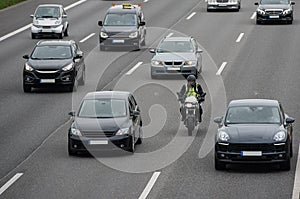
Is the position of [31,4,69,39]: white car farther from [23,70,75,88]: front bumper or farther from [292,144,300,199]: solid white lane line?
[292,144,300,199]: solid white lane line

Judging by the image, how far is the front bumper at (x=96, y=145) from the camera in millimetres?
→ 26938

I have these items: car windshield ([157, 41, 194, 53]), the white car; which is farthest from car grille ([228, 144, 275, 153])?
the white car

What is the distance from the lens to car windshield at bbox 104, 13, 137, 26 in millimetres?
51156

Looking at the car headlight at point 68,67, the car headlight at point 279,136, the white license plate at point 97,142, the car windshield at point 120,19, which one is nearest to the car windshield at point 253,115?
the car headlight at point 279,136

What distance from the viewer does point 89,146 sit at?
26922 millimetres

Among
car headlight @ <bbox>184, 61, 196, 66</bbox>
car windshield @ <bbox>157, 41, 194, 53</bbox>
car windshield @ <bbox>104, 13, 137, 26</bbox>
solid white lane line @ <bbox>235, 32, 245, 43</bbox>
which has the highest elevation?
car windshield @ <bbox>157, 41, 194, 53</bbox>

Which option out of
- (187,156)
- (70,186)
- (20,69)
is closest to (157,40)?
(20,69)

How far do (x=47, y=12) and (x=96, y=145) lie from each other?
29.4 metres

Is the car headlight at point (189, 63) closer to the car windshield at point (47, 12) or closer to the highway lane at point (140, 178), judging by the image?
the highway lane at point (140, 178)

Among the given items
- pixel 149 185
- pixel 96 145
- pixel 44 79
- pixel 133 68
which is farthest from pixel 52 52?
pixel 149 185

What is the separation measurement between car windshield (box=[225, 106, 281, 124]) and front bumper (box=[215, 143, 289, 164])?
121cm

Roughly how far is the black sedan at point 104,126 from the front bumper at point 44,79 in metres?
10.1

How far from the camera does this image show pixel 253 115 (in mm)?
26094

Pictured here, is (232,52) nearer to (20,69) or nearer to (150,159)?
(20,69)
